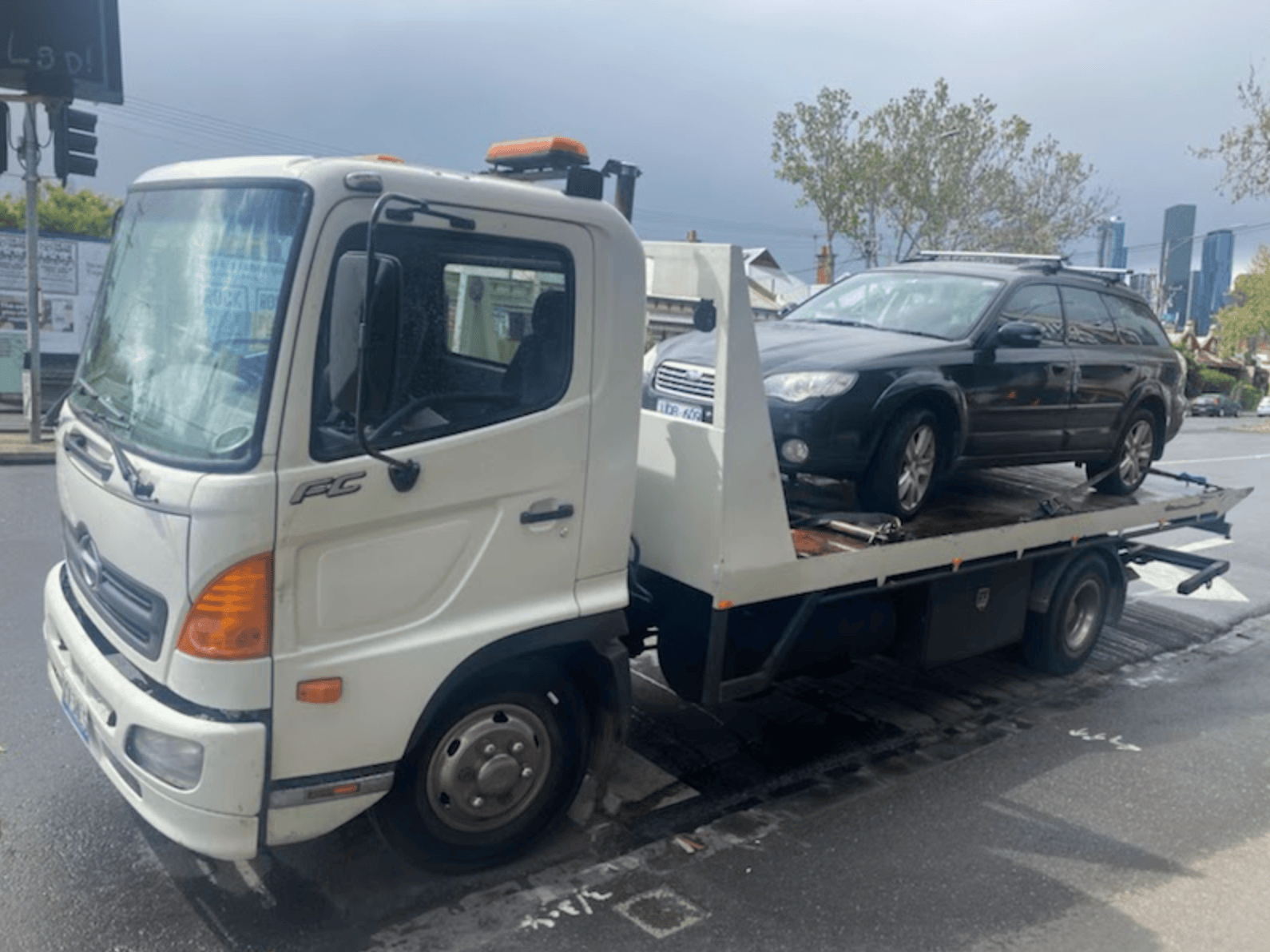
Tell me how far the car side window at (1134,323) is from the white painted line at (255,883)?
20.8 ft

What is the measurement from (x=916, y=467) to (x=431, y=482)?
321 centimetres

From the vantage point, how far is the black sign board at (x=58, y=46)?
11.2 meters

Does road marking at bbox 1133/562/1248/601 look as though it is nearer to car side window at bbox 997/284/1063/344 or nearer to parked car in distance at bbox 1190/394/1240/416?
car side window at bbox 997/284/1063/344

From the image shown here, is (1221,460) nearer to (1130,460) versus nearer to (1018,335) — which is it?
(1130,460)

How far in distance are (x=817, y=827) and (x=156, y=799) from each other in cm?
270

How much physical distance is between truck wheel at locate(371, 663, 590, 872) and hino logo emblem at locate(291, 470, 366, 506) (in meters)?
0.92

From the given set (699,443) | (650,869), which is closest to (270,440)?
(699,443)

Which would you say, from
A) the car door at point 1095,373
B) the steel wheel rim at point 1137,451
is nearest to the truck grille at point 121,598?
the car door at point 1095,373

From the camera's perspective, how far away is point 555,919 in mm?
3857

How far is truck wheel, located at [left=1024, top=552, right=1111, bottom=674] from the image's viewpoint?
691 cm

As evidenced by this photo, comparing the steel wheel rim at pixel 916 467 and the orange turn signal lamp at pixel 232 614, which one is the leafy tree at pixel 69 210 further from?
the orange turn signal lamp at pixel 232 614

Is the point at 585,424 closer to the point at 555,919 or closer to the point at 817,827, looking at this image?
the point at 555,919

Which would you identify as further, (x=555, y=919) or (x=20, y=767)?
(x=20, y=767)

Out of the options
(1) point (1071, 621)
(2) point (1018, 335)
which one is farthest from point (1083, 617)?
(2) point (1018, 335)
